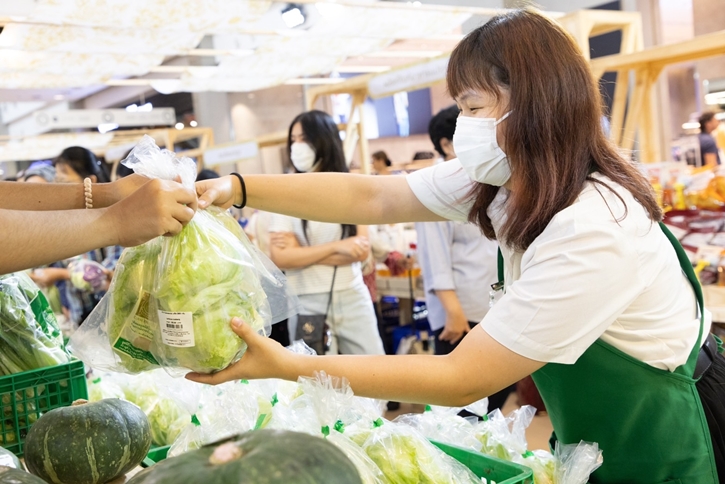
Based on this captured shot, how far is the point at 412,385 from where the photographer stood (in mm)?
1285

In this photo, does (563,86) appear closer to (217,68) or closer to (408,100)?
(217,68)

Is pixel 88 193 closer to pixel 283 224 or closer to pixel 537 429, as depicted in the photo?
pixel 283 224

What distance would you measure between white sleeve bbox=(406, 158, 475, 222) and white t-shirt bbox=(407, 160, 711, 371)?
1.52ft

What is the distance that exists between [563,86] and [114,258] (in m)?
3.45

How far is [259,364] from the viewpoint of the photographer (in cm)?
128

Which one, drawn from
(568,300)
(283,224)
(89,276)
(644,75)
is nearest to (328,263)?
(283,224)

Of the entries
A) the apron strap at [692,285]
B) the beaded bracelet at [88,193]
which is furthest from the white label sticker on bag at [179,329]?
the apron strap at [692,285]

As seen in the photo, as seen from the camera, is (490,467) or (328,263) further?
(328,263)

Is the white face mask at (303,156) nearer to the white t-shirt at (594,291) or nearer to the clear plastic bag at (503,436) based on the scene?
the clear plastic bag at (503,436)

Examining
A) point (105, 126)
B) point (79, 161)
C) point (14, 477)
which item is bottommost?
point (14, 477)

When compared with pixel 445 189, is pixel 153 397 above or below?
below

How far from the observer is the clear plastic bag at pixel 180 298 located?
1220mm

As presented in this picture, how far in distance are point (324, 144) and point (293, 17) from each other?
2.71 m

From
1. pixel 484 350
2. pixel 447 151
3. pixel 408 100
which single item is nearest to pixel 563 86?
pixel 484 350
